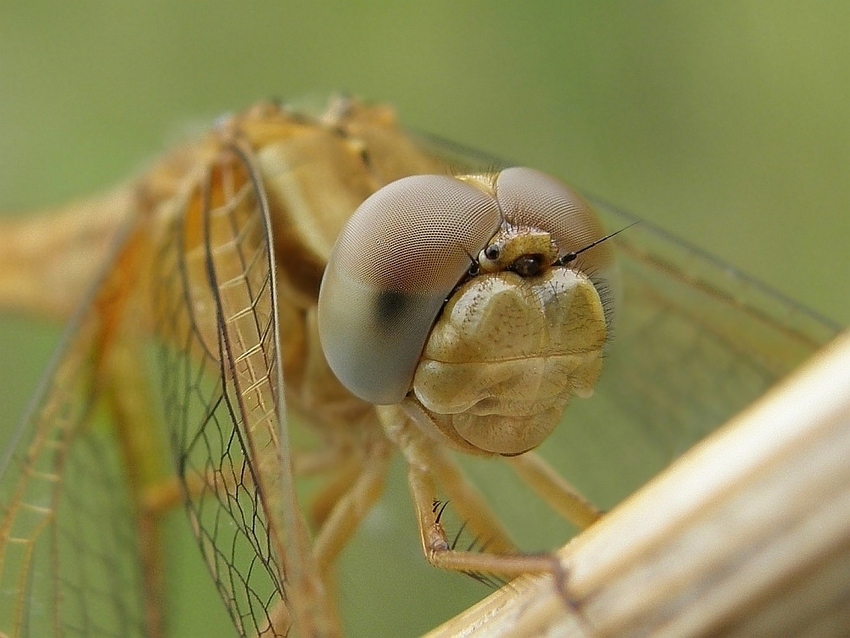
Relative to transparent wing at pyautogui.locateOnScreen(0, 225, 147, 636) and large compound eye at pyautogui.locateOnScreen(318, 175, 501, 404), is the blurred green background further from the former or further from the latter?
large compound eye at pyautogui.locateOnScreen(318, 175, 501, 404)

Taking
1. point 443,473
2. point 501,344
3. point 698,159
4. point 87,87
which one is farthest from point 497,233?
point 87,87

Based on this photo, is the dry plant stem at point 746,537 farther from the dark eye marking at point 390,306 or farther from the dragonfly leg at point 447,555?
the dark eye marking at point 390,306

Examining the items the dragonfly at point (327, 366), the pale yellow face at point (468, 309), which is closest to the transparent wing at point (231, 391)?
the dragonfly at point (327, 366)

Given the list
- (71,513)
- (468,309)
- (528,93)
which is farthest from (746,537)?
(528,93)

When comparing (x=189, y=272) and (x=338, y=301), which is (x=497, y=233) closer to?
(x=338, y=301)

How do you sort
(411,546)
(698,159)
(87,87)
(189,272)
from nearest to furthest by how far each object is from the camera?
(189,272)
(411,546)
(698,159)
(87,87)

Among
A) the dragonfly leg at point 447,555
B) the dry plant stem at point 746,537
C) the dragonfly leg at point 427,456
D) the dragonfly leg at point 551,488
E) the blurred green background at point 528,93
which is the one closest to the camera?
the dry plant stem at point 746,537
